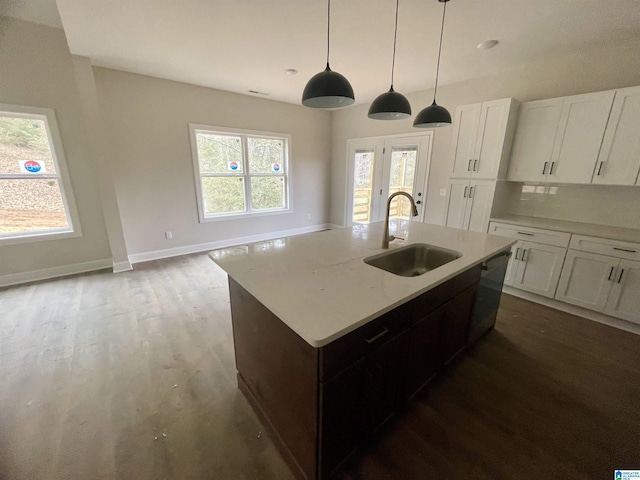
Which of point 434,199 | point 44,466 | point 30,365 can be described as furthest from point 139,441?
point 434,199

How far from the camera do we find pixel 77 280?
3.42 metres

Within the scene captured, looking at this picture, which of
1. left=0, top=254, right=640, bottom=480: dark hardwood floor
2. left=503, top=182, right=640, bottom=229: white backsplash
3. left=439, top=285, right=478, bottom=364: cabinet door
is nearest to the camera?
left=0, top=254, right=640, bottom=480: dark hardwood floor

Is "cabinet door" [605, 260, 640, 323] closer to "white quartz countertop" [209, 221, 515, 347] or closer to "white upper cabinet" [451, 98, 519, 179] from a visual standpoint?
"white quartz countertop" [209, 221, 515, 347]

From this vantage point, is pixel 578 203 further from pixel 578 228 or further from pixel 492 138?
pixel 492 138

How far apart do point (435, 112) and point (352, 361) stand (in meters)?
2.10

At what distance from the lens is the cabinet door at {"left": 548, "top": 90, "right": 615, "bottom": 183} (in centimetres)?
249

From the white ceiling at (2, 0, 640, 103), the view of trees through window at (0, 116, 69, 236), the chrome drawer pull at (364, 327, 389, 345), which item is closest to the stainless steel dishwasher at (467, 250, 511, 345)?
the chrome drawer pull at (364, 327, 389, 345)

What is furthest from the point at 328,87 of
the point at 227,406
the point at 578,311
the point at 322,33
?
the point at 578,311

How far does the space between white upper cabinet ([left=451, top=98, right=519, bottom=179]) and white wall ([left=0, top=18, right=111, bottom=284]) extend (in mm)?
5047

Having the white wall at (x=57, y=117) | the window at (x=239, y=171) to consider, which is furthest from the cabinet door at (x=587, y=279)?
the white wall at (x=57, y=117)

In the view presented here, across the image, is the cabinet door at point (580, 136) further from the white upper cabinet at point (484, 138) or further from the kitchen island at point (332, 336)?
the kitchen island at point (332, 336)

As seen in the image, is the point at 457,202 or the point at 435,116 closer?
the point at 435,116

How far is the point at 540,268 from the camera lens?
9.35 feet

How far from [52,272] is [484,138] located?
6.01 meters
